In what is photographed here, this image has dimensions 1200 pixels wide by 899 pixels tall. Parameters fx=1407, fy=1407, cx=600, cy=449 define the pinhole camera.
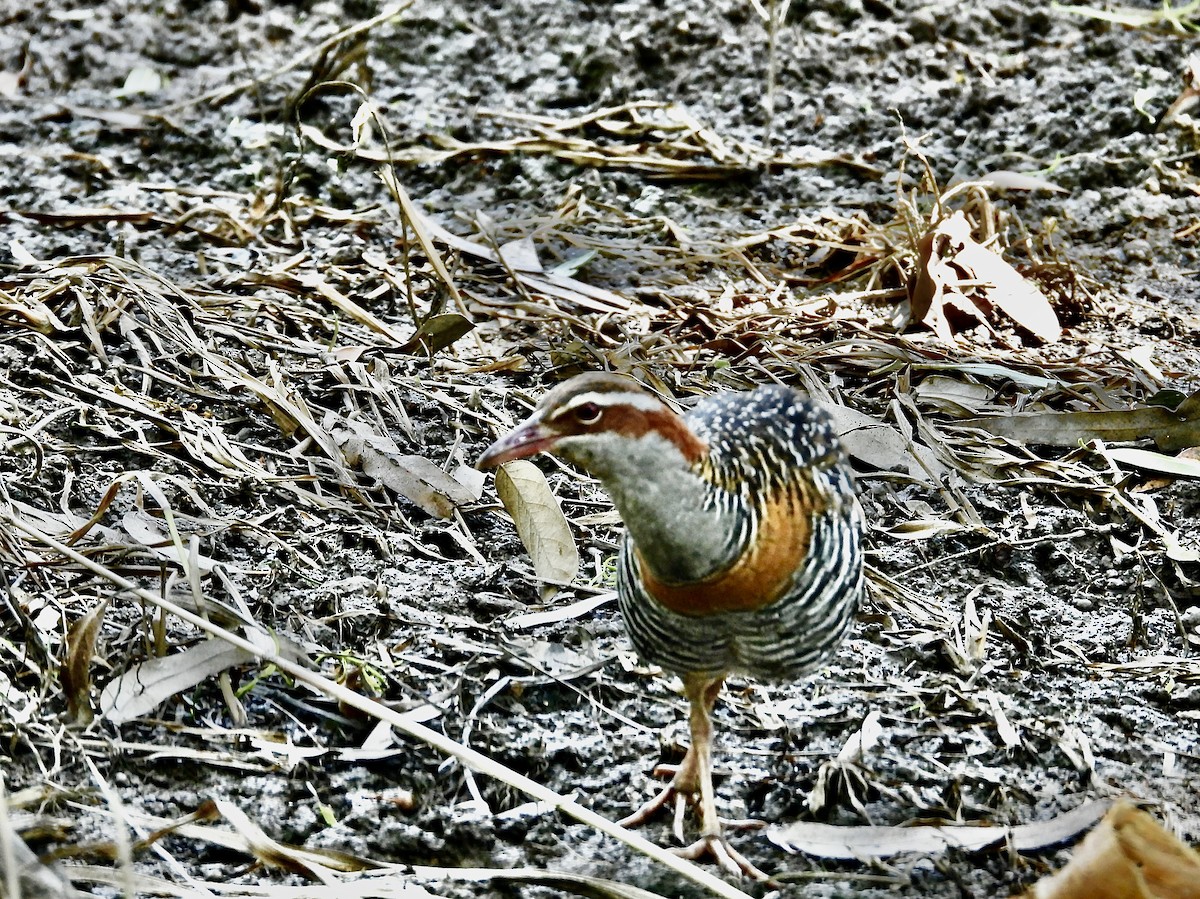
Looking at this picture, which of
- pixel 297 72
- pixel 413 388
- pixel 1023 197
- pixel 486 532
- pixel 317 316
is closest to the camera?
pixel 486 532

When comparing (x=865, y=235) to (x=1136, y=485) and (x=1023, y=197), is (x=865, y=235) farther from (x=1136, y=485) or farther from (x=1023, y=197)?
(x=1136, y=485)

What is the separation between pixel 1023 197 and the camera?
5789 mm

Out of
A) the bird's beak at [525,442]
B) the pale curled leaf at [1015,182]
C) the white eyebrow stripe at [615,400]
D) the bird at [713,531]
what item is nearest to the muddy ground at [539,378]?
the pale curled leaf at [1015,182]

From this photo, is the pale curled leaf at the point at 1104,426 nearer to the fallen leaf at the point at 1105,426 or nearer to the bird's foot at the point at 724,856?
the fallen leaf at the point at 1105,426

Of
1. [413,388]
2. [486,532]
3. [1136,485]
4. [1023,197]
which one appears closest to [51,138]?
[413,388]

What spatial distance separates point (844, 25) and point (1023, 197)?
152cm

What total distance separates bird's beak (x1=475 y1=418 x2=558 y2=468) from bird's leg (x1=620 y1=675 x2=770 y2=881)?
72 cm

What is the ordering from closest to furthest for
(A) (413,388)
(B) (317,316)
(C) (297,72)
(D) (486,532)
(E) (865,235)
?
(D) (486,532) < (A) (413,388) < (B) (317,316) < (E) (865,235) < (C) (297,72)

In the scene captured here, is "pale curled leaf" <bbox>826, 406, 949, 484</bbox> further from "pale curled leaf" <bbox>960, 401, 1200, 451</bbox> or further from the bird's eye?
the bird's eye

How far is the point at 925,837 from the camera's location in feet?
9.53

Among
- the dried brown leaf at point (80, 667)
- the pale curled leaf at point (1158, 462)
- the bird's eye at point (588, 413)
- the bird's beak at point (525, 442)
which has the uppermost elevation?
the bird's eye at point (588, 413)

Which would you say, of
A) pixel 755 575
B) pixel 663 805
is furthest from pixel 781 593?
pixel 663 805

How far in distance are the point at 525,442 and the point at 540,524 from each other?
128 cm

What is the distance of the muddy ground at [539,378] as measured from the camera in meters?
3.04
